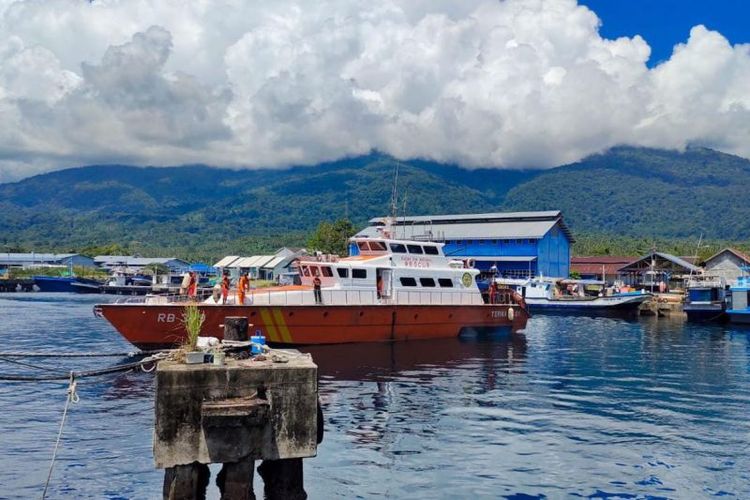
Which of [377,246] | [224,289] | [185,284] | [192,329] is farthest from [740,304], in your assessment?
[192,329]

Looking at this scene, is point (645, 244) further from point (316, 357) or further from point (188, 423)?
point (188, 423)

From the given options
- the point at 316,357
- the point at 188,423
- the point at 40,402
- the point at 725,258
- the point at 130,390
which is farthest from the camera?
the point at 725,258

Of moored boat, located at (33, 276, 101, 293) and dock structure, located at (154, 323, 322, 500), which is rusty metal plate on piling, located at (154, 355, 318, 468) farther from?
moored boat, located at (33, 276, 101, 293)

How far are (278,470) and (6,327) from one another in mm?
32949

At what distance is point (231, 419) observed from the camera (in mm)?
7828

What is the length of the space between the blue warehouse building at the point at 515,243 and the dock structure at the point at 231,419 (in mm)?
54977

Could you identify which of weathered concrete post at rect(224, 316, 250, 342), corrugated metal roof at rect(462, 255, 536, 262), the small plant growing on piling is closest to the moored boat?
corrugated metal roof at rect(462, 255, 536, 262)

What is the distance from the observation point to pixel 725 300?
4572 centimetres

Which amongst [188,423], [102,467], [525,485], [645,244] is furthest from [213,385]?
[645,244]

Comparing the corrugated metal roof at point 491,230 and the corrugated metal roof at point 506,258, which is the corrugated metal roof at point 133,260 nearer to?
the corrugated metal roof at point 491,230

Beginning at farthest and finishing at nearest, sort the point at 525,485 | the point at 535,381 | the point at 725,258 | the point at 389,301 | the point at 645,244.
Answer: the point at 645,244
the point at 725,258
the point at 389,301
the point at 535,381
the point at 525,485

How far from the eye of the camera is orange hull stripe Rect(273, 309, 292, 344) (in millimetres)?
25822

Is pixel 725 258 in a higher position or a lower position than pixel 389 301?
higher

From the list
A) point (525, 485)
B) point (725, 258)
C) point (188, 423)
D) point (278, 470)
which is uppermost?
point (725, 258)
